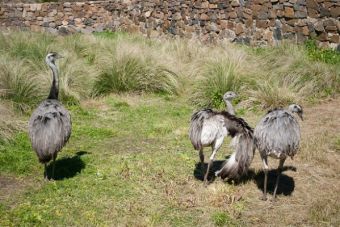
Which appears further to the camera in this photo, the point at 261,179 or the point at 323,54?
the point at 323,54

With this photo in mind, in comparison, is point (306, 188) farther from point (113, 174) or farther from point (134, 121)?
point (134, 121)

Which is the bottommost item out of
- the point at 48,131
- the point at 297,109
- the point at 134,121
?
the point at 134,121

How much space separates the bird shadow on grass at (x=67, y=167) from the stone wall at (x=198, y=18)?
7.51 m

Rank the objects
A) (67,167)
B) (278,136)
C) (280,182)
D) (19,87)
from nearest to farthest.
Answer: (278,136)
(280,182)
(67,167)
(19,87)

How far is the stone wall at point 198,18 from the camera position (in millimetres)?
12031

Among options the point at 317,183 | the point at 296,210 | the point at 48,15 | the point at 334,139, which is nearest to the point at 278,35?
the point at 334,139

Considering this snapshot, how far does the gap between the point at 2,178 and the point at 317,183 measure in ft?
13.5

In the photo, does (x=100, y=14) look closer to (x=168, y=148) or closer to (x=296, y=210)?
(x=168, y=148)

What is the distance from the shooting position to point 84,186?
5.90 m

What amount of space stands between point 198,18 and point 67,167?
10.4 meters

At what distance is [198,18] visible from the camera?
15914 mm

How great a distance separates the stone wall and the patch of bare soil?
15.7 feet

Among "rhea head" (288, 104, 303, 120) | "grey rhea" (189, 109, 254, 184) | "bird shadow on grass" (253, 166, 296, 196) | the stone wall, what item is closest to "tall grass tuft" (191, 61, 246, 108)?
the stone wall

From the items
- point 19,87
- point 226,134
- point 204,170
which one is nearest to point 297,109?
point 226,134
